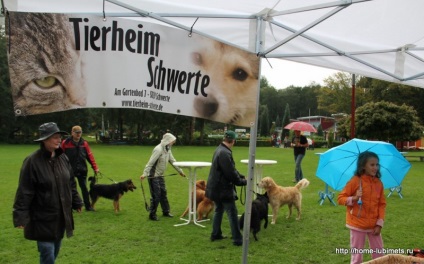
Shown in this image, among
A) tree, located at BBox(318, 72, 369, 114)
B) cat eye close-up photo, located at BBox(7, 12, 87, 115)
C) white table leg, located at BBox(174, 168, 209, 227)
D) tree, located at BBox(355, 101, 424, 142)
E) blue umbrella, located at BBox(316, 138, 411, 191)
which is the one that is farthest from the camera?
tree, located at BBox(318, 72, 369, 114)

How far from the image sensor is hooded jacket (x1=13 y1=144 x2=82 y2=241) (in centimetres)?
368

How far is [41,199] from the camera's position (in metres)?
3.79

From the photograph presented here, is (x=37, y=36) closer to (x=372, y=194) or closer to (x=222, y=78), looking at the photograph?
(x=222, y=78)

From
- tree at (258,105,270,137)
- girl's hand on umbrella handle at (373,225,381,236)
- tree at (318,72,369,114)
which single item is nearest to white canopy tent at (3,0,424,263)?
girl's hand on umbrella handle at (373,225,381,236)

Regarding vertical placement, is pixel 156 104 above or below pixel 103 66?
below

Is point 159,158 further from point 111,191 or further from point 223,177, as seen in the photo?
point 223,177

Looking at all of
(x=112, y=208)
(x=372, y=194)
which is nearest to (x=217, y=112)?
(x=372, y=194)

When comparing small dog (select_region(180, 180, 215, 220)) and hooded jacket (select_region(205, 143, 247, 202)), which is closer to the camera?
hooded jacket (select_region(205, 143, 247, 202))

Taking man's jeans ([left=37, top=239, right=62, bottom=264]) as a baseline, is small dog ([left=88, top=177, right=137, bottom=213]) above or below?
below

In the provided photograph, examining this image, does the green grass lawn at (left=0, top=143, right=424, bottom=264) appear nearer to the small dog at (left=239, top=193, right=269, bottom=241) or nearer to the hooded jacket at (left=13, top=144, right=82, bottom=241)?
the small dog at (left=239, top=193, right=269, bottom=241)

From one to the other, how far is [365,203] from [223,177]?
2.57m

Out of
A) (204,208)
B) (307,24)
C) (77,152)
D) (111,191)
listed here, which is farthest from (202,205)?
(307,24)

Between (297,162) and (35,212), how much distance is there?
10648 mm

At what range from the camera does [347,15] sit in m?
4.24
